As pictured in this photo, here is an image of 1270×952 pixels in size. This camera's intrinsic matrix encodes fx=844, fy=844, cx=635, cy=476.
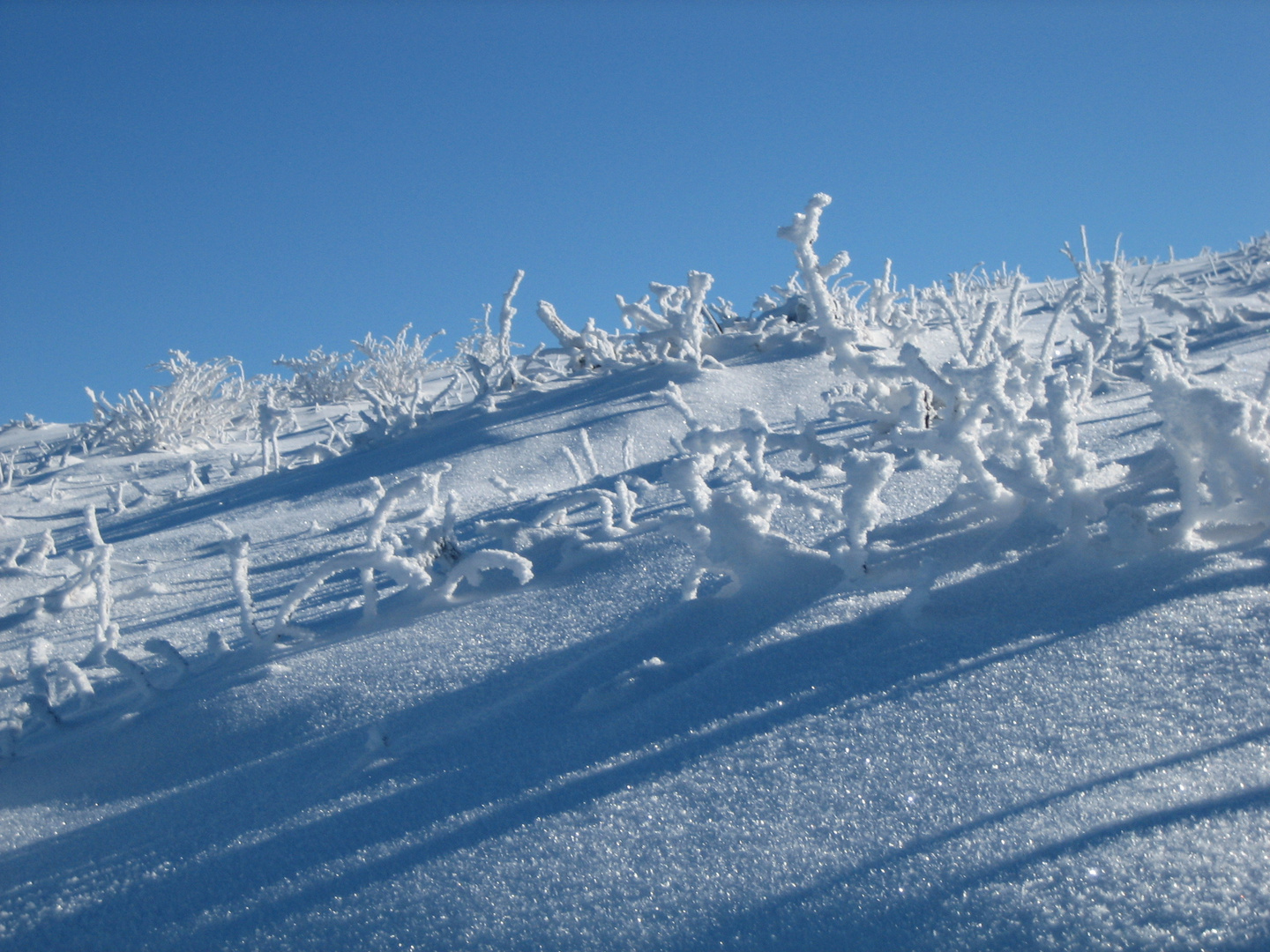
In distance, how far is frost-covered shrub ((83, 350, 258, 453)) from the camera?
6.68 meters

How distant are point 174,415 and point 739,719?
22.6ft

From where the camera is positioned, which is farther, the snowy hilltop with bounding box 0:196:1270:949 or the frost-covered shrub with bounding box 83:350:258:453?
the frost-covered shrub with bounding box 83:350:258:453

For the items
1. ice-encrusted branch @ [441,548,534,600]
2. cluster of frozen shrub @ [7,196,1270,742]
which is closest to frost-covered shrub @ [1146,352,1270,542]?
cluster of frozen shrub @ [7,196,1270,742]

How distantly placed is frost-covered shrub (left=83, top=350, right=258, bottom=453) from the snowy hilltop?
4980mm

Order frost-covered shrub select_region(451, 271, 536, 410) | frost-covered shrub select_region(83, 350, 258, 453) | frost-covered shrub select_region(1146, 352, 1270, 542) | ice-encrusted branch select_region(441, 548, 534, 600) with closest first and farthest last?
frost-covered shrub select_region(1146, 352, 1270, 542)
ice-encrusted branch select_region(441, 548, 534, 600)
frost-covered shrub select_region(451, 271, 536, 410)
frost-covered shrub select_region(83, 350, 258, 453)

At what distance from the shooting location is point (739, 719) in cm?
105

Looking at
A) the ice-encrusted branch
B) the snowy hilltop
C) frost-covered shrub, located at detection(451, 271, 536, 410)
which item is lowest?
the snowy hilltop

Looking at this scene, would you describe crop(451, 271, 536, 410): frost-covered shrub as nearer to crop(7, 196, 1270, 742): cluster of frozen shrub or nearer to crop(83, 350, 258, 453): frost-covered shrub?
crop(7, 196, 1270, 742): cluster of frozen shrub

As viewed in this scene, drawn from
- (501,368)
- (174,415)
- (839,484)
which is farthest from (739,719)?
(174,415)

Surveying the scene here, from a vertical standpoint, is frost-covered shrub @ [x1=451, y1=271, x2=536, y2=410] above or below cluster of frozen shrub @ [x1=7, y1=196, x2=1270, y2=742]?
above

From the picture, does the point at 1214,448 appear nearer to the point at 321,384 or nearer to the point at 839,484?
the point at 839,484

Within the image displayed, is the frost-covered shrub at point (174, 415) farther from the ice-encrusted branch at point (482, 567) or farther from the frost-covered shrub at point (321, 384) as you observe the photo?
the ice-encrusted branch at point (482, 567)

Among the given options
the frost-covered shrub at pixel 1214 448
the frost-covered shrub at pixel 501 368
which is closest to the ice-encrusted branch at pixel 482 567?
the frost-covered shrub at pixel 1214 448

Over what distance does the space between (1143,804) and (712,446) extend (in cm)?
97
